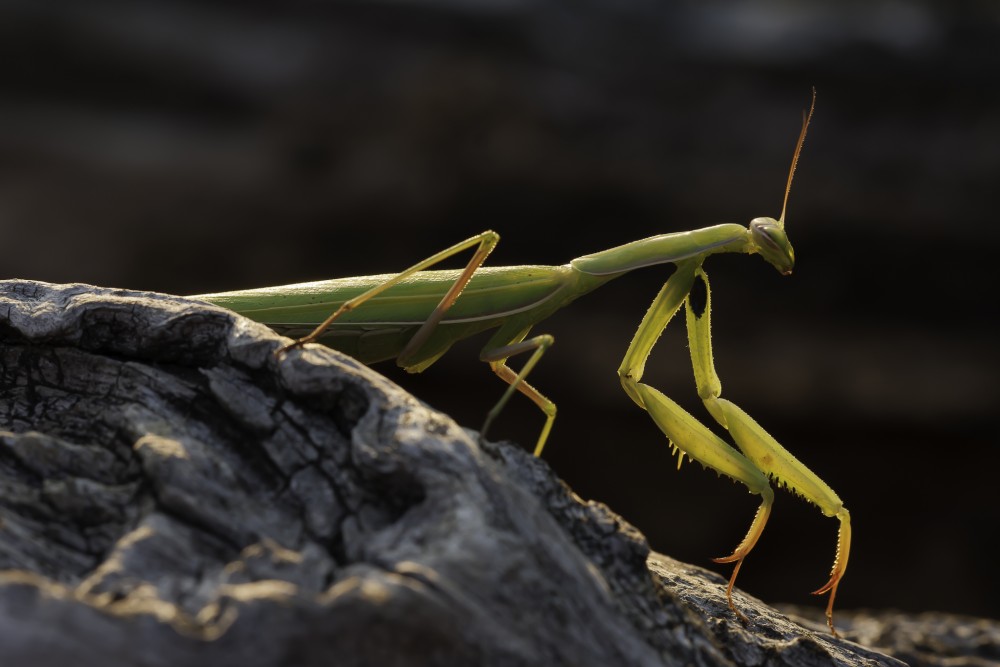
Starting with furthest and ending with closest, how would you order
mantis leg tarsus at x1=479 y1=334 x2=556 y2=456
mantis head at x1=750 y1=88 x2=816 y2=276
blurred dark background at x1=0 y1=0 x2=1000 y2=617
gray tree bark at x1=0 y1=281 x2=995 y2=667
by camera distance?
blurred dark background at x1=0 y1=0 x2=1000 y2=617, mantis head at x1=750 y1=88 x2=816 y2=276, mantis leg tarsus at x1=479 y1=334 x2=556 y2=456, gray tree bark at x1=0 y1=281 x2=995 y2=667

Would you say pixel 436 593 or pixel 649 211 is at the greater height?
pixel 649 211

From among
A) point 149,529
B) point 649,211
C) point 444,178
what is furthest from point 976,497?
point 149,529

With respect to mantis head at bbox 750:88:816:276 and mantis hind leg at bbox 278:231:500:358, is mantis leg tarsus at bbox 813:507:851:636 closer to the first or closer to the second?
mantis head at bbox 750:88:816:276

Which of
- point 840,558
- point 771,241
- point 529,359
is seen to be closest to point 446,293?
point 529,359

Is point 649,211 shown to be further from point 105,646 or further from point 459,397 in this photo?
point 105,646

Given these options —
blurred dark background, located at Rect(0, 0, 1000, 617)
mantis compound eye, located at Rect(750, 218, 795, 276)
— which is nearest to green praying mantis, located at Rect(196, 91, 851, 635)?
mantis compound eye, located at Rect(750, 218, 795, 276)
